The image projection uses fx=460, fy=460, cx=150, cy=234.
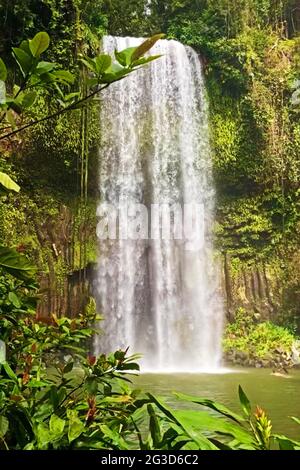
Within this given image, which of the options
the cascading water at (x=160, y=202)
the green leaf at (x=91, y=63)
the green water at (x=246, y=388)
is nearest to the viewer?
the green leaf at (x=91, y=63)

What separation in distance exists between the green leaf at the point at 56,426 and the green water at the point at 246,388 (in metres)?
3.41

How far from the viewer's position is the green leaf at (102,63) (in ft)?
3.58

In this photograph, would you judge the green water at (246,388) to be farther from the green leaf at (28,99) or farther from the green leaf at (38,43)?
the green leaf at (38,43)

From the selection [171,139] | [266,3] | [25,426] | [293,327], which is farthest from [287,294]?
[25,426]

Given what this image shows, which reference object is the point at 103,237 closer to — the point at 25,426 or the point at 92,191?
the point at 92,191

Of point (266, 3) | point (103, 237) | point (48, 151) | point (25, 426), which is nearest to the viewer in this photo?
point (25, 426)

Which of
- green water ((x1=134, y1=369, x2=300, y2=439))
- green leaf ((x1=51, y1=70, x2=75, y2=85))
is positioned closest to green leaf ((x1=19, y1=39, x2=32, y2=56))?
green leaf ((x1=51, y1=70, x2=75, y2=85))

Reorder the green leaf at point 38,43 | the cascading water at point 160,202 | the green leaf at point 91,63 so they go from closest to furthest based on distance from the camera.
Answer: the green leaf at point 38,43
the green leaf at point 91,63
the cascading water at point 160,202

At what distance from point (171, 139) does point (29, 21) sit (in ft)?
15.4

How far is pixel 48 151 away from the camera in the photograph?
1137 cm

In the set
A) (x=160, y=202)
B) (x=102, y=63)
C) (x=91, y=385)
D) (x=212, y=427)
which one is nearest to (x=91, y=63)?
(x=102, y=63)

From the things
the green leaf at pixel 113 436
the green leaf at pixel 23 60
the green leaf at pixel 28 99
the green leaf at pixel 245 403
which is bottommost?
the green leaf at pixel 113 436

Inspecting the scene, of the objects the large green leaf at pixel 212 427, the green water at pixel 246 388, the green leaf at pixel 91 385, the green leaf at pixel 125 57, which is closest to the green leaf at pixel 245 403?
the large green leaf at pixel 212 427

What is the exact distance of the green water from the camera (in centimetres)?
505
